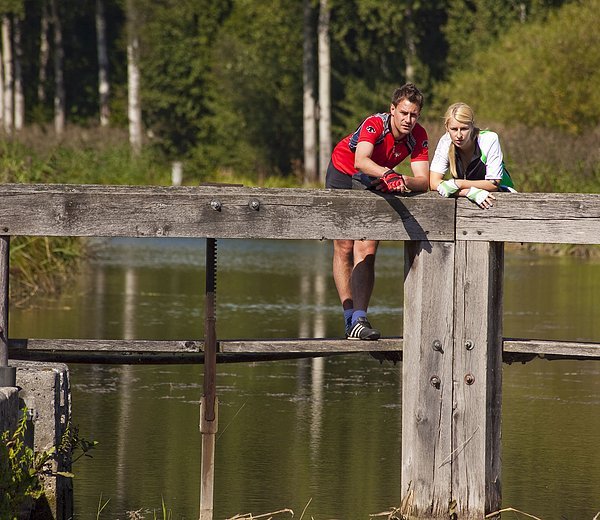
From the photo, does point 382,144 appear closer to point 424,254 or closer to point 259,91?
point 424,254

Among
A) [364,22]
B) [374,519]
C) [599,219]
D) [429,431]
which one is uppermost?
[364,22]

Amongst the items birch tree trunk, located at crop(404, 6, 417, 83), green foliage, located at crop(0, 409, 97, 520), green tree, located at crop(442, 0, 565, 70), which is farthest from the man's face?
green tree, located at crop(442, 0, 565, 70)

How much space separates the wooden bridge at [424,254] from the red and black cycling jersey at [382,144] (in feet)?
2.35

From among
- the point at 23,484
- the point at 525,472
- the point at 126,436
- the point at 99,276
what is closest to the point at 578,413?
the point at 525,472

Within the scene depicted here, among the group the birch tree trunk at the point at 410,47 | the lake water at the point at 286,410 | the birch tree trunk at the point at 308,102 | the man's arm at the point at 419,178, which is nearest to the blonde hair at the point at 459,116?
the man's arm at the point at 419,178

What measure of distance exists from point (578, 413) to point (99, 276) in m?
11.2

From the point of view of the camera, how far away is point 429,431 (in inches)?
298

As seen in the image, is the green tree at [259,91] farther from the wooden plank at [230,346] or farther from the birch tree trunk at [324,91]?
the wooden plank at [230,346]

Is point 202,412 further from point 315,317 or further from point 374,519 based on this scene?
point 315,317

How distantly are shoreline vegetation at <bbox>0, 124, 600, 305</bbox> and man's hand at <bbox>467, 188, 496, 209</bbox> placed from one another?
32.8ft

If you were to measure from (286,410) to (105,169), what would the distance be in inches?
918

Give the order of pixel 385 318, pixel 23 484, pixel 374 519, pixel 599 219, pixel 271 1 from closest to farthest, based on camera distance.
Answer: pixel 23 484, pixel 599 219, pixel 374 519, pixel 385 318, pixel 271 1

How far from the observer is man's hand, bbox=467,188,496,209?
745 cm

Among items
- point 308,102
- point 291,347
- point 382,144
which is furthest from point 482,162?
point 308,102
